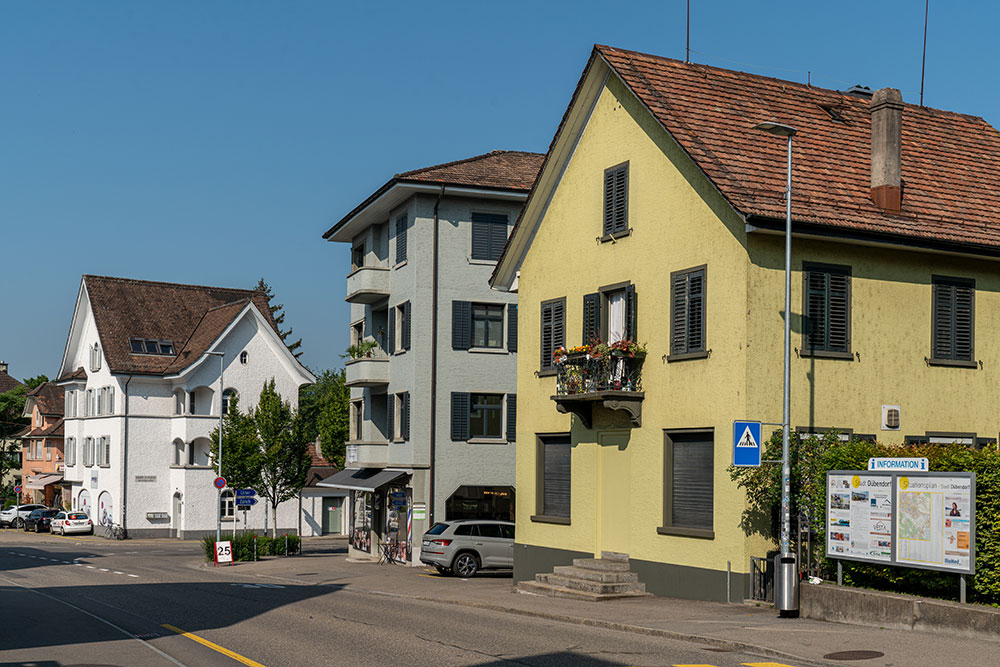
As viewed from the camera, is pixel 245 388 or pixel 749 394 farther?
pixel 245 388

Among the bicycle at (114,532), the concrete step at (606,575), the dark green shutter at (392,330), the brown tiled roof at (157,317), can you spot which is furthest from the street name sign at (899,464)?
the bicycle at (114,532)

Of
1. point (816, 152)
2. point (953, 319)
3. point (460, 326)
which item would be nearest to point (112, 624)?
point (816, 152)

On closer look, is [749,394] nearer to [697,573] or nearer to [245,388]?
[697,573]

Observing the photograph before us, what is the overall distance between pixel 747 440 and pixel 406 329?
22576mm

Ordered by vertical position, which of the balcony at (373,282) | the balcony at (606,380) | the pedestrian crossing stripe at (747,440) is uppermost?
the balcony at (373,282)

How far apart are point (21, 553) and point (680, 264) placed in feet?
121

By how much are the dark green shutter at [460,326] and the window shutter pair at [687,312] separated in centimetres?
1726

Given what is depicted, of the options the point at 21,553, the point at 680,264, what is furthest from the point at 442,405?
the point at 21,553

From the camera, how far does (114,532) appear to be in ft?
213

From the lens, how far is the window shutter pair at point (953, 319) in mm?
24297

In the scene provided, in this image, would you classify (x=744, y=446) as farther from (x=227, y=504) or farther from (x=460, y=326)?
(x=227, y=504)

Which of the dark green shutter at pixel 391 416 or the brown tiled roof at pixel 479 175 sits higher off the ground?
the brown tiled roof at pixel 479 175

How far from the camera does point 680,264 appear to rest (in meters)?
24.4

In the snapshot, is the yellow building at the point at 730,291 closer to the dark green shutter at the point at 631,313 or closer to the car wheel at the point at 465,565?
the dark green shutter at the point at 631,313
